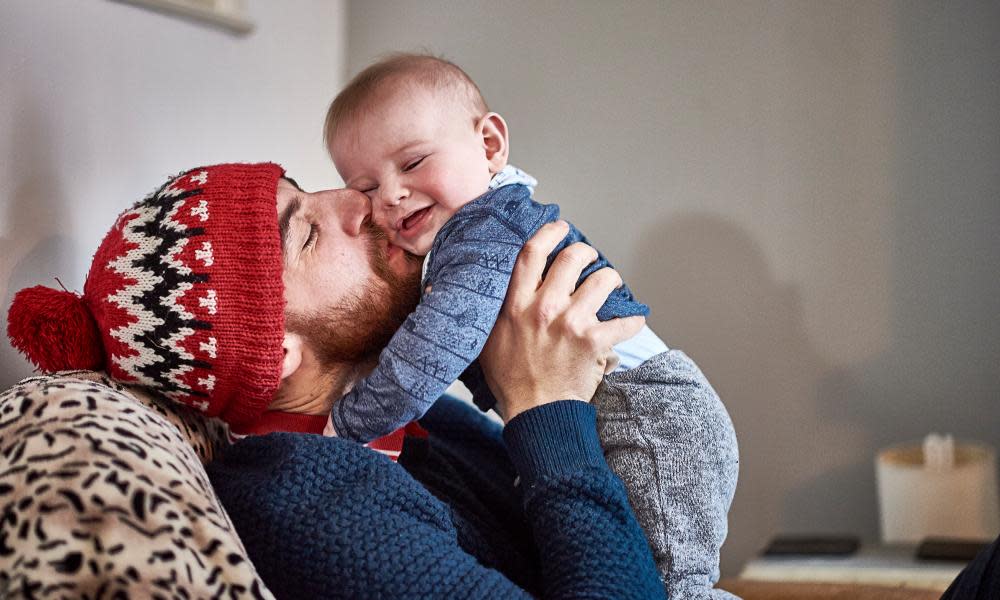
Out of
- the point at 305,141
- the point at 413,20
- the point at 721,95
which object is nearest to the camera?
the point at 305,141

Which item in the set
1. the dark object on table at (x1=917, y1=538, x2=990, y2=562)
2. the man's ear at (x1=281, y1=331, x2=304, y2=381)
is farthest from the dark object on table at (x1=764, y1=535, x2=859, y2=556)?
the man's ear at (x1=281, y1=331, x2=304, y2=381)

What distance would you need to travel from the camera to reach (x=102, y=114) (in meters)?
1.62

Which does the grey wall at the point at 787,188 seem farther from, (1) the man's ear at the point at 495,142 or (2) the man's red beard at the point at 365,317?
(2) the man's red beard at the point at 365,317

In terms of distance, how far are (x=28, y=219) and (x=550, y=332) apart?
85cm

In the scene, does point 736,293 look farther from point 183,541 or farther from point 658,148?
point 183,541

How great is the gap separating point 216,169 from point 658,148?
5.90 ft

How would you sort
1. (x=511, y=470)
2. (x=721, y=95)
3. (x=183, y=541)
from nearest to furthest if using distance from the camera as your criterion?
(x=183, y=541) < (x=511, y=470) < (x=721, y=95)

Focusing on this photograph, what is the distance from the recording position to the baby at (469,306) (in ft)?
4.06

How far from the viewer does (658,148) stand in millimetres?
2850

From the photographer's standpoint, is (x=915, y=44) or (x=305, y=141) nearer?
(x=305, y=141)

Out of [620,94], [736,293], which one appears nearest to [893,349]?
[736,293]

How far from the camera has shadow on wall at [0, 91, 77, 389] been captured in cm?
142

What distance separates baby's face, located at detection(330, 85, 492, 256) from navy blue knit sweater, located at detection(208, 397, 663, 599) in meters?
0.37

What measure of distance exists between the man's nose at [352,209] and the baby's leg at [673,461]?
0.44m
